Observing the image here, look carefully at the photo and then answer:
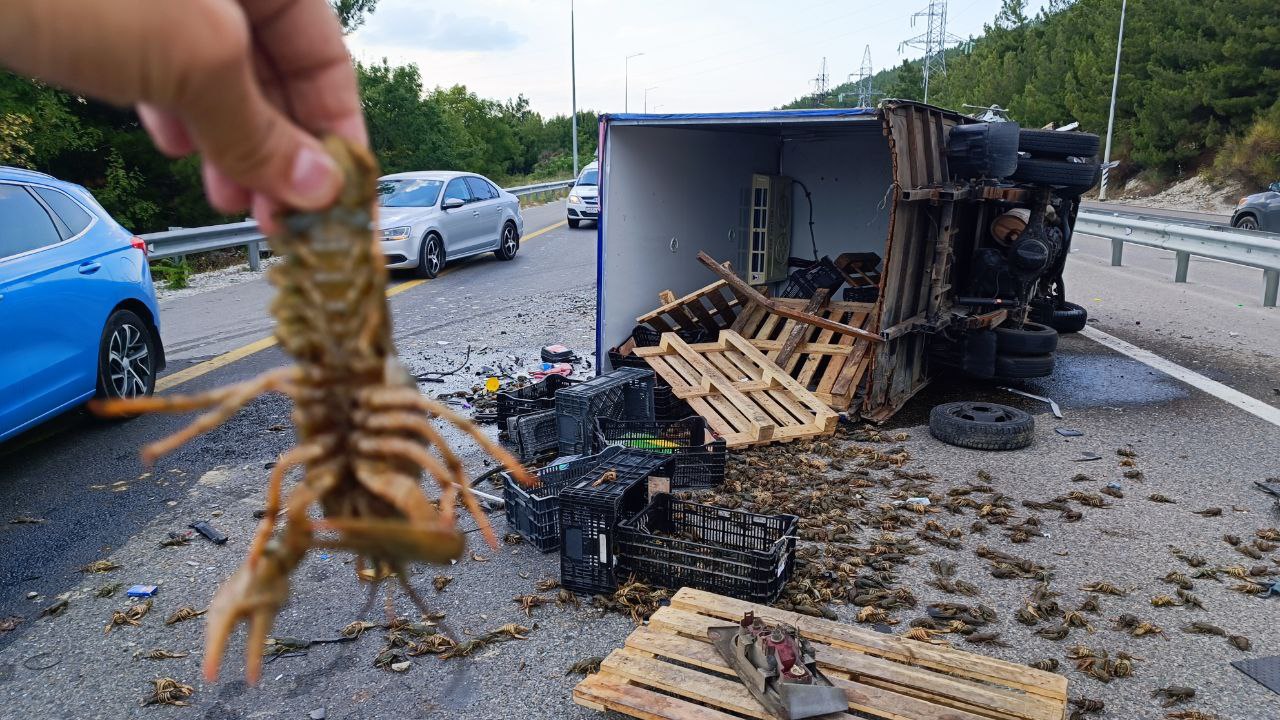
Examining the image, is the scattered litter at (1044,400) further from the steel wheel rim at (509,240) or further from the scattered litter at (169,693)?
the steel wheel rim at (509,240)

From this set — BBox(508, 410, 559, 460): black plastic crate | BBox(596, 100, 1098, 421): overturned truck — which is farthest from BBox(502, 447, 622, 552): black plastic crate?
BBox(596, 100, 1098, 421): overturned truck

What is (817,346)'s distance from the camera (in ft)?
27.5

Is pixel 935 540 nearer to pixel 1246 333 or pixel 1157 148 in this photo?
pixel 1246 333

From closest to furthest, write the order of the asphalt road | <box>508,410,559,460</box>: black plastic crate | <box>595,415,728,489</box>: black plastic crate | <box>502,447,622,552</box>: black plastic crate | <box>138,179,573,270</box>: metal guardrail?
the asphalt road < <box>502,447,622,552</box>: black plastic crate < <box>595,415,728,489</box>: black plastic crate < <box>508,410,559,460</box>: black plastic crate < <box>138,179,573,270</box>: metal guardrail

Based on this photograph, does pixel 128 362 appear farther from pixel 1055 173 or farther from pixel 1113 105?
pixel 1113 105

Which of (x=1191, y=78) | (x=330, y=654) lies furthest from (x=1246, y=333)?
(x=1191, y=78)

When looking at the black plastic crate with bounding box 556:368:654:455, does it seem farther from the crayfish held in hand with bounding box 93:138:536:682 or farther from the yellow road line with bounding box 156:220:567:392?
the crayfish held in hand with bounding box 93:138:536:682

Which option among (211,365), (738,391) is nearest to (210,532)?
(211,365)

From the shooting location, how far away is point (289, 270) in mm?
1187

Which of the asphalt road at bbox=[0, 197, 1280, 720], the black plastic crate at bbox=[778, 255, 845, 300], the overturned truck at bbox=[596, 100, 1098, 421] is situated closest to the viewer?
the asphalt road at bbox=[0, 197, 1280, 720]

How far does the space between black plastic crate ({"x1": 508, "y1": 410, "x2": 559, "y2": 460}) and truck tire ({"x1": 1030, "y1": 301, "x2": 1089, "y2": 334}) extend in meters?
6.65

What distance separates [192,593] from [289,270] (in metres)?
4.21

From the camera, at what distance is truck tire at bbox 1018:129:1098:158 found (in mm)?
8711

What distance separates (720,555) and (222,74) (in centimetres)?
397
